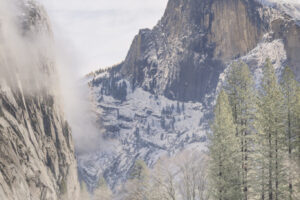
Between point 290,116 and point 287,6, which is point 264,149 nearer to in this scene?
point 290,116

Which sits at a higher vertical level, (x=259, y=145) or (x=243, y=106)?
(x=243, y=106)

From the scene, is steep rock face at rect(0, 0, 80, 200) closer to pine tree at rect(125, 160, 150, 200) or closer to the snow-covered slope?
pine tree at rect(125, 160, 150, 200)

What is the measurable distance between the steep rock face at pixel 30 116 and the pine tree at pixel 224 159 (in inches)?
883

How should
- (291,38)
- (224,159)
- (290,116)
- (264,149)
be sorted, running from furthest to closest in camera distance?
1. (291,38)
2. (224,159)
3. (290,116)
4. (264,149)

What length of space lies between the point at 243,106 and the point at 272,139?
8.67 metres

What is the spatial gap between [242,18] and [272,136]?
154400mm

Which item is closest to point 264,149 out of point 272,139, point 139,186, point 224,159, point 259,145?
point 272,139

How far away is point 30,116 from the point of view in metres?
60.8

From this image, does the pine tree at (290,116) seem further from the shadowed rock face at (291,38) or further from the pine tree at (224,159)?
the shadowed rock face at (291,38)

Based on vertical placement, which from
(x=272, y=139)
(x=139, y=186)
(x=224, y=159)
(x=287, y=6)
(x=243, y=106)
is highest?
(x=287, y=6)

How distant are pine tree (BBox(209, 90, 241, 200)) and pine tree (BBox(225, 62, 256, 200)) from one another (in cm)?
170

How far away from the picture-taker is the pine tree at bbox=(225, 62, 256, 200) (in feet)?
127

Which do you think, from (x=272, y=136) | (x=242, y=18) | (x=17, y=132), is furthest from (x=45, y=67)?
(x=242, y=18)

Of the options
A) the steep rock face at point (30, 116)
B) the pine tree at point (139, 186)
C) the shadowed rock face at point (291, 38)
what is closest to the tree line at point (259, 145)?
the pine tree at point (139, 186)
